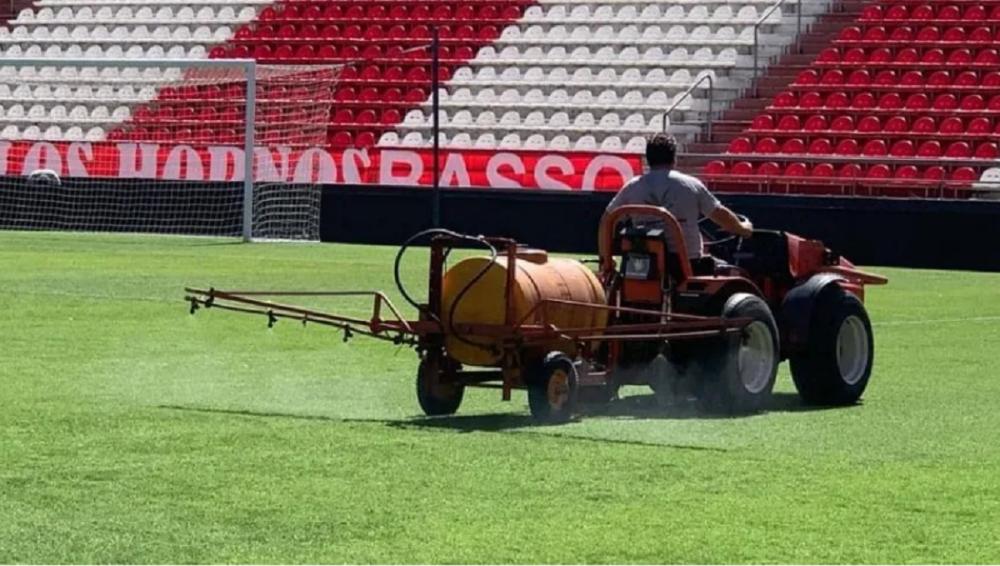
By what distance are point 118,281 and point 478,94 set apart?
16777 mm

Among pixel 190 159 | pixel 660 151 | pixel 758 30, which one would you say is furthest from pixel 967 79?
pixel 660 151

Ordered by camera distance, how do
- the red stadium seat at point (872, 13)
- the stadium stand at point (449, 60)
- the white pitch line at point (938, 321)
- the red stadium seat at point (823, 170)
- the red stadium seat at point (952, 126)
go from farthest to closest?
the stadium stand at point (449, 60), the red stadium seat at point (872, 13), the red stadium seat at point (952, 126), the red stadium seat at point (823, 170), the white pitch line at point (938, 321)

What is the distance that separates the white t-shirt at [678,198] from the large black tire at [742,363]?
1.47ft

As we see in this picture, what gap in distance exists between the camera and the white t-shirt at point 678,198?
13.0 meters

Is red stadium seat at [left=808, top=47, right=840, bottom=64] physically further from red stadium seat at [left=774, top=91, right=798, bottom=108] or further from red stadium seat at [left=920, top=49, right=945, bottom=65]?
red stadium seat at [left=920, top=49, right=945, bottom=65]

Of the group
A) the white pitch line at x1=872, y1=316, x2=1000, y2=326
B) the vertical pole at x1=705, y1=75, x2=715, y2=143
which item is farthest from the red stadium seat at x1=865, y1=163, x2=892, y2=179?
the white pitch line at x1=872, y1=316, x2=1000, y2=326

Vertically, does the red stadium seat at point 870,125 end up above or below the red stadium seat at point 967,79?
below

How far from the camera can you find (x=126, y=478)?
381 inches

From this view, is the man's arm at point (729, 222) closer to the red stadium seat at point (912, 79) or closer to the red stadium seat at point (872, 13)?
the red stadium seat at point (912, 79)

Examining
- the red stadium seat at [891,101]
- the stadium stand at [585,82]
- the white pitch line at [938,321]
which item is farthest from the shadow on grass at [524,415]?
the red stadium seat at [891,101]

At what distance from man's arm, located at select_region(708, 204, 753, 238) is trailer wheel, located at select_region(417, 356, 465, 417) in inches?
71.6

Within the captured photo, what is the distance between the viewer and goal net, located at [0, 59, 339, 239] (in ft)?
118

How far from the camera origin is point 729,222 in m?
13.2

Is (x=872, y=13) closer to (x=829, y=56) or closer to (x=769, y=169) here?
(x=829, y=56)
